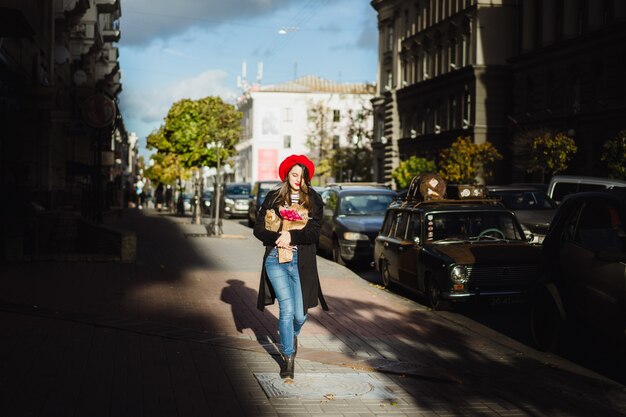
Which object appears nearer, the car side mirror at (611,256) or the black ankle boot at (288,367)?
the black ankle boot at (288,367)

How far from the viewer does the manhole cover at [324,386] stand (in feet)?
23.9

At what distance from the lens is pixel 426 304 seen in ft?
45.8

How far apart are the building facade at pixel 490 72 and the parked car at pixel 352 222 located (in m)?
21.5

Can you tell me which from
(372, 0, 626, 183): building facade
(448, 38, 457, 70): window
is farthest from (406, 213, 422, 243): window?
(448, 38, 457, 70): window

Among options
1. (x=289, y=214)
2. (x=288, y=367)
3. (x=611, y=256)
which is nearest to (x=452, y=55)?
(x=611, y=256)

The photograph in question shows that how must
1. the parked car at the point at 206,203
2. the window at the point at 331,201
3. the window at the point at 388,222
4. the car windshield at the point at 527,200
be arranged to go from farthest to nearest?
1. the parked car at the point at 206,203
2. the window at the point at 331,201
3. the car windshield at the point at 527,200
4. the window at the point at 388,222

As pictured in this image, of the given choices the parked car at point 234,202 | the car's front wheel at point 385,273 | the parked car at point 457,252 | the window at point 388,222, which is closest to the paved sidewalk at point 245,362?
the parked car at point 457,252

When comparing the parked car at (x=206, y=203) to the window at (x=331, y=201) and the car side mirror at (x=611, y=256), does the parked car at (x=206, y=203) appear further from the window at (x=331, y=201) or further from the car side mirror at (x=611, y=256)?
the car side mirror at (x=611, y=256)

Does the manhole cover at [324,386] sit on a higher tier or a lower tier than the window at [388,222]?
lower

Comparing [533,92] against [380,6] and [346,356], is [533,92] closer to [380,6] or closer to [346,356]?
[380,6]

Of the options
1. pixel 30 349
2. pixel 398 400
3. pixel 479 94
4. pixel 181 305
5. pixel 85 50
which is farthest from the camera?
pixel 479 94

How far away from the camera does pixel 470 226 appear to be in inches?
546

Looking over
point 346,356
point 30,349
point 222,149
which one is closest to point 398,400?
point 346,356

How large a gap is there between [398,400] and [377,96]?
67.8 metres
